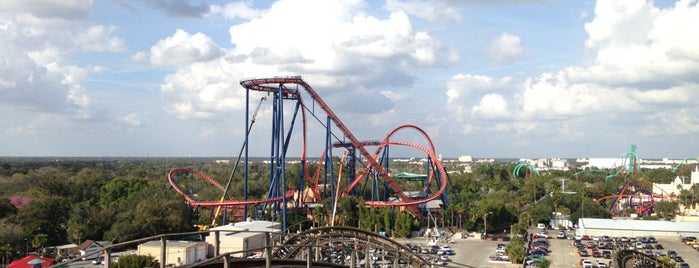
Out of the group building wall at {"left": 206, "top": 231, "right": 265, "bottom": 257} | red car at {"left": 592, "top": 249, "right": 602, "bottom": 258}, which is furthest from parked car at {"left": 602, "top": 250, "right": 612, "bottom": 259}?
building wall at {"left": 206, "top": 231, "right": 265, "bottom": 257}

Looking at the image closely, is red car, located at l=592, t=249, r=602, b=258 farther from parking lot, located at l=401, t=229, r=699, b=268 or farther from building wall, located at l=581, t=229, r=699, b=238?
building wall, located at l=581, t=229, r=699, b=238

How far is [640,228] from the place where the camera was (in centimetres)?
3297

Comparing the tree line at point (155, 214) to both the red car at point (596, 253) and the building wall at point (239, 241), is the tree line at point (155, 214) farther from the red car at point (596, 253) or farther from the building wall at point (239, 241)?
the red car at point (596, 253)

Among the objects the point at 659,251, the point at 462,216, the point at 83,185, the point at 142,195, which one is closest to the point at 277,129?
the point at 142,195

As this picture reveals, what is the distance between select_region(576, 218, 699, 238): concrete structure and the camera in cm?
3294

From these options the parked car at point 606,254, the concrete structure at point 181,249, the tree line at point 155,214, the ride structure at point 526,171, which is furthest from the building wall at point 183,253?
the ride structure at point 526,171

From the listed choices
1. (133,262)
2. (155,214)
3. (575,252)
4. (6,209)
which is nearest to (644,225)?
(575,252)

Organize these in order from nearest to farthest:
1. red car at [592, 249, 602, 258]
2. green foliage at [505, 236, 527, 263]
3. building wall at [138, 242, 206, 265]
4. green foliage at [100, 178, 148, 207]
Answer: building wall at [138, 242, 206, 265], green foliage at [505, 236, 527, 263], red car at [592, 249, 602, 258], green foliage at [100, 178, 148, 207]

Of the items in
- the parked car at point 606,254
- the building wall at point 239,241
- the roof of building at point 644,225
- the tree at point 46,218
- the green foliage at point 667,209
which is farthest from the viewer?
the green foliage at point 667,209

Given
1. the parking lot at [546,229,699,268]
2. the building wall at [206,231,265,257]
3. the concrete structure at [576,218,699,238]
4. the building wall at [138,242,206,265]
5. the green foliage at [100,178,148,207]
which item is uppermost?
the green foliage at [100,178,148,207]

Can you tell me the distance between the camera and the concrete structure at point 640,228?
1297 inches

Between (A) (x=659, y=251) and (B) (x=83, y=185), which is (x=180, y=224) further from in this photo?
(A) (x=659, y=251)

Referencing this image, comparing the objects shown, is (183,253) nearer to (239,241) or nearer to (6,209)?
(239,241)

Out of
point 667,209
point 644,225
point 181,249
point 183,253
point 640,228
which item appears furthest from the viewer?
point 667,209
